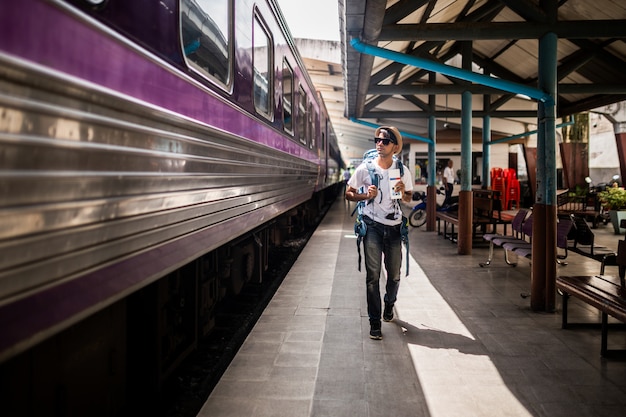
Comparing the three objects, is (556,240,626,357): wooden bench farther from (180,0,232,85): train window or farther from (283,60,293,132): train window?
(283,60,293,132): train window

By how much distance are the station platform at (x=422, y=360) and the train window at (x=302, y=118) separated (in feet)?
8.55

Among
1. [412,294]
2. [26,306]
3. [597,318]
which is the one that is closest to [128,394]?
[26,306]

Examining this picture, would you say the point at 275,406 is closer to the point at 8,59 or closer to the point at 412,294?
the point at 8,59

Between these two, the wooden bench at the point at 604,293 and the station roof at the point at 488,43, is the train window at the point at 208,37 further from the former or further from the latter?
the wooden bench at the point at 604,293

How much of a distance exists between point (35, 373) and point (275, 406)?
1377mm

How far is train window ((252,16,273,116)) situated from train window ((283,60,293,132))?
0.93 meters

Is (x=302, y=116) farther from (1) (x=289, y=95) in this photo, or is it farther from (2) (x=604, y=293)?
(2) (x=604, y=293)

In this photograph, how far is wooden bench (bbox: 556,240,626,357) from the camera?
323 centimetres

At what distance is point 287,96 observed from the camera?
19.4ft

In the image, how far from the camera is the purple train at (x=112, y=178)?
3.87 feet

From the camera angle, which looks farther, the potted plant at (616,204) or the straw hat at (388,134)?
the potted plant at (616,204)

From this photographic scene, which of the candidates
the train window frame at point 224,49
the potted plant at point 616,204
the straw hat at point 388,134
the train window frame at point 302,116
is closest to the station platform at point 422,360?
the straw hat at point 388,134

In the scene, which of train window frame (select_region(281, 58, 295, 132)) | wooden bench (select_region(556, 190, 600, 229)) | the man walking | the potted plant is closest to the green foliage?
the potted plant

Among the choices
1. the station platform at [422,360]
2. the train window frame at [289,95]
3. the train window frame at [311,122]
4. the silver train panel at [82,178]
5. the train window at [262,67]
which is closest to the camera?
the silver train panel at [82,178]
